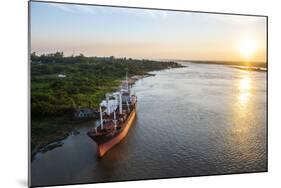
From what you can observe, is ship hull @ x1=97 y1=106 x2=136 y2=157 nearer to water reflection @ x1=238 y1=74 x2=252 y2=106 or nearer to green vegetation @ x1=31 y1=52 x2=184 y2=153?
green vegetation @ x1=31 y1=52 x2=184 y2=153

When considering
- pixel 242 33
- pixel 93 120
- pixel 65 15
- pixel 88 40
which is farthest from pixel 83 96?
pixel 242 33

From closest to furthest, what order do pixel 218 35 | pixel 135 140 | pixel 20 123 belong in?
pixel 20 123
pixel 135 140
pixel 218 35

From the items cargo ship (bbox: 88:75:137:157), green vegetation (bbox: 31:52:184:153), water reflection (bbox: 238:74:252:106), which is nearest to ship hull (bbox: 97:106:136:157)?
cargo ship (bbox: 88:75:137:157)

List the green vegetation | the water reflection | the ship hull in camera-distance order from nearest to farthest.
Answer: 1. the green vegetation
2. the ship hull
3. the water reflection

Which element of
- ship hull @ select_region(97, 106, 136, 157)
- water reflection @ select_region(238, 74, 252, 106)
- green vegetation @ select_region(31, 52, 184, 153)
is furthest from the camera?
water reflection @ select_region(238, 74, 252, 106)

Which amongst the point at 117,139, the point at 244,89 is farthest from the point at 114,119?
the point at 244,89

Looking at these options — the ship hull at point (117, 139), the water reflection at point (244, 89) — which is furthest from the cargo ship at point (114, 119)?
the water reflection at point (244, 89)
